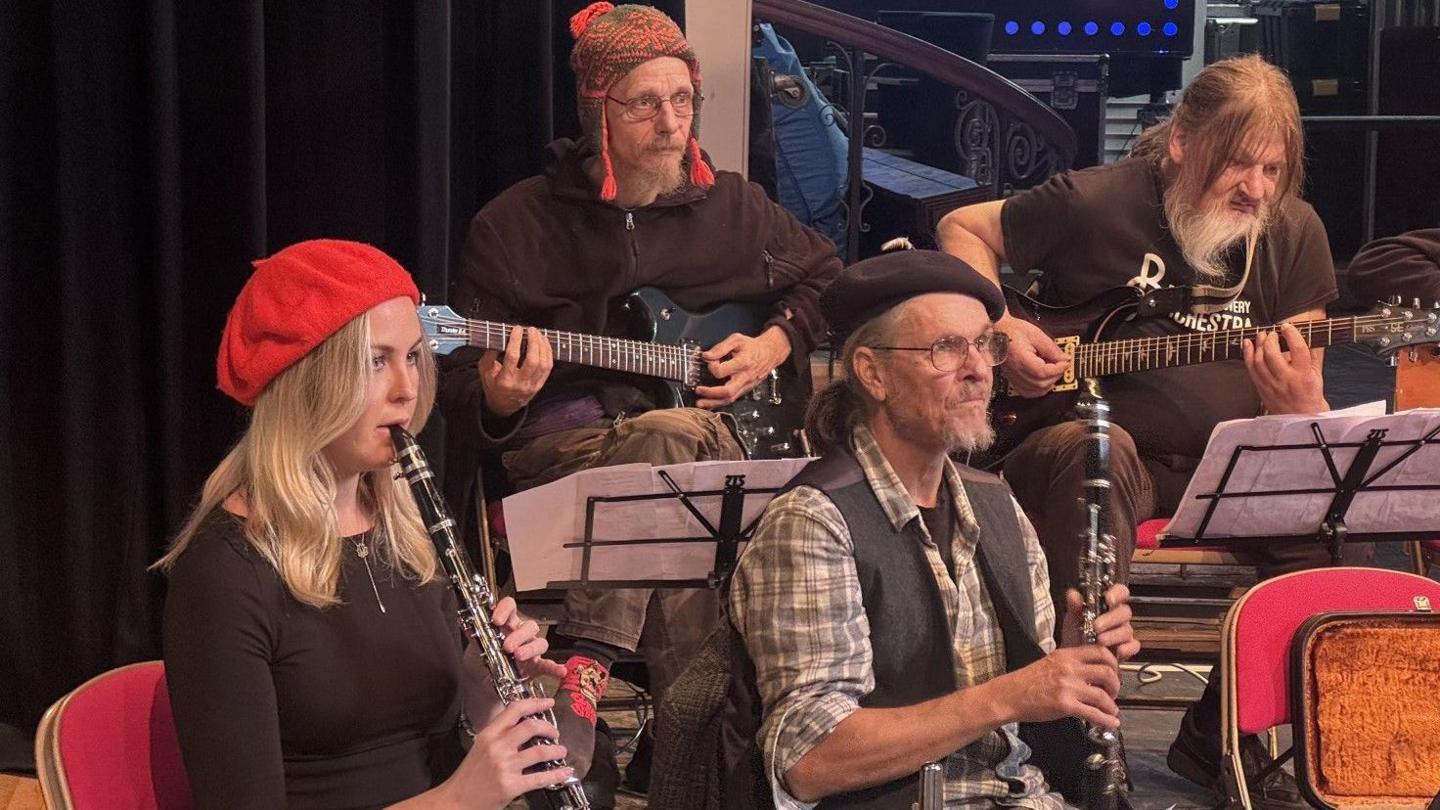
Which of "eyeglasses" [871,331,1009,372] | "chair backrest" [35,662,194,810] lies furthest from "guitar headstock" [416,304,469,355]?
"chair backrest" [35,662,194,810]

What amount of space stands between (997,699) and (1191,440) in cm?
196

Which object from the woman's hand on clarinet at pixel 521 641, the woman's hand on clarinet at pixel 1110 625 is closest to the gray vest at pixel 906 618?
the woman's hand on clarinet at pixel 1110 625

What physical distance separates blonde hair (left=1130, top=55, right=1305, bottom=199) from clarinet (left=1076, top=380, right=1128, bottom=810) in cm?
177

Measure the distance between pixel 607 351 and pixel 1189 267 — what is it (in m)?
1.40

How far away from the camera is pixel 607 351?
3.74m

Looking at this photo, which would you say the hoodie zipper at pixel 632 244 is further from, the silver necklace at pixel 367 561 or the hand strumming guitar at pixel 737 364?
the silver necklace at pixel 367 561

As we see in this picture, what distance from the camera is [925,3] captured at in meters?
8.81

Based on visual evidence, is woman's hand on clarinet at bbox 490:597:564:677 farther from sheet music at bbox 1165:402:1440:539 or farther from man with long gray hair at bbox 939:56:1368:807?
man with long gray hair at bbox 939:56:1368:807

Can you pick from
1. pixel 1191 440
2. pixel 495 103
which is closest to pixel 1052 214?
pixel 1191 440

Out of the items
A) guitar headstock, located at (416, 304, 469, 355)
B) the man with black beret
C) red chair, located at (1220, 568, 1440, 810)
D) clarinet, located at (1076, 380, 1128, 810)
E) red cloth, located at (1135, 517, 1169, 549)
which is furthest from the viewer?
red cloth, located at (1135, 517, 1169, 549)

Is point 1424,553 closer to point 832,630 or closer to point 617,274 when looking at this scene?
point 617,274

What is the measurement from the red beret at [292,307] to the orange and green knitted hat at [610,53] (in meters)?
1.69

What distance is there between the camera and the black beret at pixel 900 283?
2.57m

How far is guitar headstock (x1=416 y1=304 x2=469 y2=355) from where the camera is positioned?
3506mm
